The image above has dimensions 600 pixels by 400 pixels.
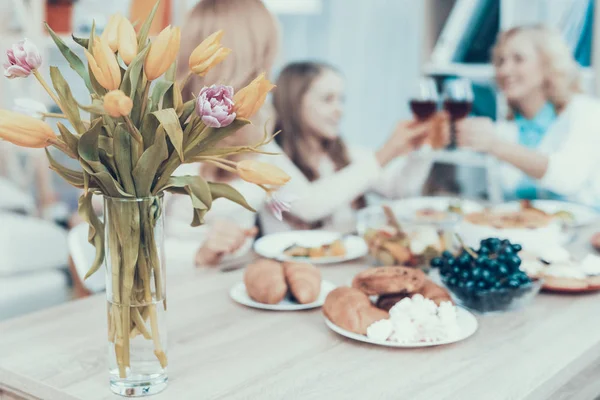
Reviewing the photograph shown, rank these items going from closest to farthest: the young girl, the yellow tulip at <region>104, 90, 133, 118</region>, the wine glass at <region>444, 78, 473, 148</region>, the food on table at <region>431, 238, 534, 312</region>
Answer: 1. the yellow tulip at <region>104, 90, 133, 118</region>
2. the food on table at <region>431, 238, 534, 312</region>
3. the wine glass at <region>444, 78, 473, 148</region>
4. the young girl

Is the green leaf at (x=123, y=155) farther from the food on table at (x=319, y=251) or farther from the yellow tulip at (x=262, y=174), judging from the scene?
the food on table at (x=319, y=251)

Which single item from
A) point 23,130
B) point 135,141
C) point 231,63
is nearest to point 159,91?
point 135,141

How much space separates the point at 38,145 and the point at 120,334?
264 mm

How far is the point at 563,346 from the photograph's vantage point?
1.17 metres

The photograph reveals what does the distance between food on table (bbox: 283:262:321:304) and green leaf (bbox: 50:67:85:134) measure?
528mm

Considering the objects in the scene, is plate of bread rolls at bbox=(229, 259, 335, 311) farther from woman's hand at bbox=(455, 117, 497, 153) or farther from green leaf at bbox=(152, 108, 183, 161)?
woman's hand at bbox=(455, 117, 497, 153)

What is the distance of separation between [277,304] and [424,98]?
35.2 inches

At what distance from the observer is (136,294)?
3.33 feet

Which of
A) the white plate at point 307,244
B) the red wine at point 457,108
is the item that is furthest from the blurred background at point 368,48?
the white plate at point 307,244

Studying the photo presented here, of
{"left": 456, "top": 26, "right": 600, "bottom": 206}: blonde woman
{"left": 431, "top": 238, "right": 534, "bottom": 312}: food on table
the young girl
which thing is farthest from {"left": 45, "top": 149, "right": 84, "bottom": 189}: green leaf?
{"left": 456, "top": 26, "right": 600, "bottom": 206}: blonde woman

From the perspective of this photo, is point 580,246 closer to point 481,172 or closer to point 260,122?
point 260,122

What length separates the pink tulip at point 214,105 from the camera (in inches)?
35.9

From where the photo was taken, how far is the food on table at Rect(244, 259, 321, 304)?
4.43ft

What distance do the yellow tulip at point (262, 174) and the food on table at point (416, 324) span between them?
323 millimetres
